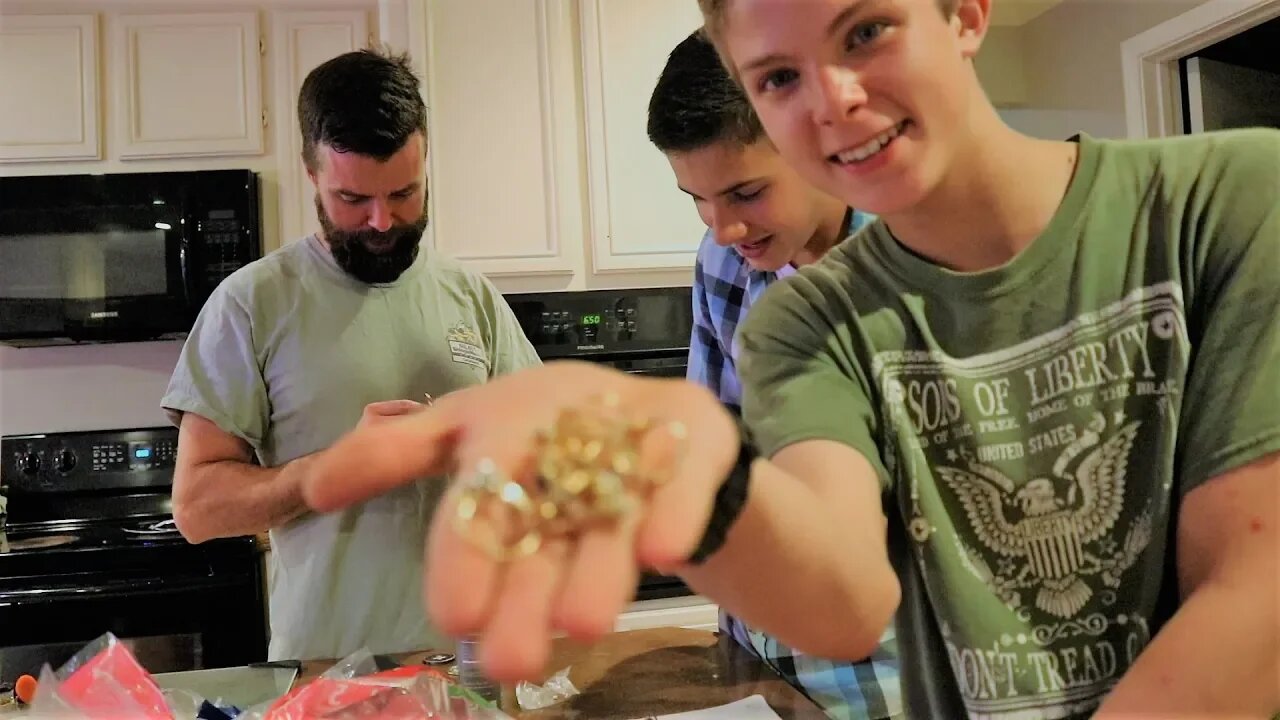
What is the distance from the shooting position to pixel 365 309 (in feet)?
4.22

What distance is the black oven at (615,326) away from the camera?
2070mm

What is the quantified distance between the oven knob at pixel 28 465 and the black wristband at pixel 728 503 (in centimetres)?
257

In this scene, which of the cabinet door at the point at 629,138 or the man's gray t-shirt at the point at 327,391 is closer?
the man's gray t-shirt at the point at 327,391

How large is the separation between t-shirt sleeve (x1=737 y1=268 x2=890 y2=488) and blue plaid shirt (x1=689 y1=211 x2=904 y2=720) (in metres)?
0.32

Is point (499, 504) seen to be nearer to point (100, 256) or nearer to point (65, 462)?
point (100, 256)

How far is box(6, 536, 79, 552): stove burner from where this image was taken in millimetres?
1946

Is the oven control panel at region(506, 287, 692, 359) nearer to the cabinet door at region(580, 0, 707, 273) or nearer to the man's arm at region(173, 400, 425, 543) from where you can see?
the cabinet door at region(580, 0, 707, 273)

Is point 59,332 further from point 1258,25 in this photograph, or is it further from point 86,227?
point 1258,25

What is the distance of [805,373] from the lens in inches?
23.6

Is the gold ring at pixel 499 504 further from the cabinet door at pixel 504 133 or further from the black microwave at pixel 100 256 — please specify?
the black microwave at pixel 100 256

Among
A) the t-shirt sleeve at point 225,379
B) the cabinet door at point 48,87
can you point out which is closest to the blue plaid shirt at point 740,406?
the t-shirt sleeve at point 225,379

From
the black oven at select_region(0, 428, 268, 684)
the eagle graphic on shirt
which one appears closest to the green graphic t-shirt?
the eagle graphic on shirt

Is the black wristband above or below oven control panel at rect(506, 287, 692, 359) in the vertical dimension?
below

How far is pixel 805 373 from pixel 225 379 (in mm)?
962
